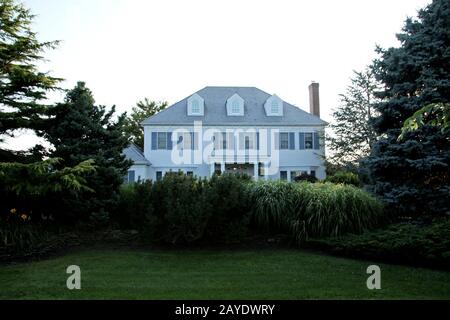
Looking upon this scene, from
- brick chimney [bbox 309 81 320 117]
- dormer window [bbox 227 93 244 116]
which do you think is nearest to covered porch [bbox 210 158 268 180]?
dormer window [bbox 227 93 244 116]

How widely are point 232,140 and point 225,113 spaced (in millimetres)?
2145

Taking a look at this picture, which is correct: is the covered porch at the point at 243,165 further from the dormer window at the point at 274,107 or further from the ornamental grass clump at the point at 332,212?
the ornamental grass clump at the point at 332,212

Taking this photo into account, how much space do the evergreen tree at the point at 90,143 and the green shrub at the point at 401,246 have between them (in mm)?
4967

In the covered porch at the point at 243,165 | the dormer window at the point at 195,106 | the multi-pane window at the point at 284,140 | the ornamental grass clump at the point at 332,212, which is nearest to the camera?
the ornamental grass clump at the point at 332,212

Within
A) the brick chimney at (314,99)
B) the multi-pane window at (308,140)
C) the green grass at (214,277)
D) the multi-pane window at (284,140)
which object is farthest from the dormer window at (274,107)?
the green grass at (214,277)

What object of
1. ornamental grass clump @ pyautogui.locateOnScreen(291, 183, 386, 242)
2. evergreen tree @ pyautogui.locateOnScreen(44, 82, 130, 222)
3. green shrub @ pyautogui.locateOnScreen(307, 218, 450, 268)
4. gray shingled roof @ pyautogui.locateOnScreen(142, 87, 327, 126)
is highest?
gray shingled roof @ pyautogui.locateOnScreen(142, 87, 327, 126)

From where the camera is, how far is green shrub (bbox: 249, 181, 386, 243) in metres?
8.87

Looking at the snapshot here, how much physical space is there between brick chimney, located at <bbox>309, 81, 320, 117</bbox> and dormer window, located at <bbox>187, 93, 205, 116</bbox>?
29.7ft

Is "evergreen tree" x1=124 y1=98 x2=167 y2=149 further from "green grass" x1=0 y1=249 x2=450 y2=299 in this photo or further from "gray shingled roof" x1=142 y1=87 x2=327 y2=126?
"green grass" x1=0 y1=249 x2=450 y2=299

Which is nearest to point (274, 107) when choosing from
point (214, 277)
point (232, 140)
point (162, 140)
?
point (232, 140)

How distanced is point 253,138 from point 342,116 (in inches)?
290

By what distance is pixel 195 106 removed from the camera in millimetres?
28453

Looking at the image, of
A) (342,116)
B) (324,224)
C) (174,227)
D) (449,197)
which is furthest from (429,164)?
(342,116)

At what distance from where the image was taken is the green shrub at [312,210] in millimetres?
8867
